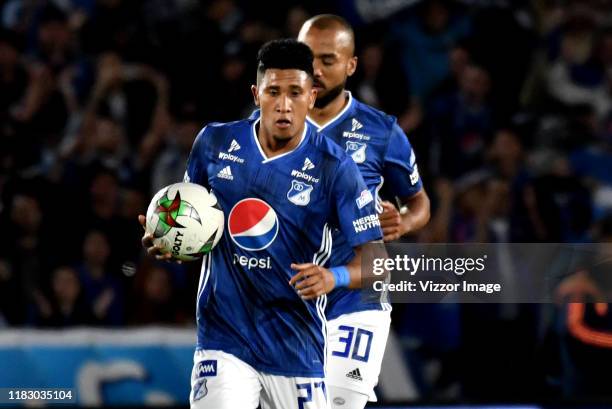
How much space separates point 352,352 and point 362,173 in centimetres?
90

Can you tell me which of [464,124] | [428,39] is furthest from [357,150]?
[428,39]

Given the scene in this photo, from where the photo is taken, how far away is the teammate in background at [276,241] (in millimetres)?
5055

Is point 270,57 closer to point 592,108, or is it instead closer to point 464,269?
point 464,269

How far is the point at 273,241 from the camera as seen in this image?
507 centimetres

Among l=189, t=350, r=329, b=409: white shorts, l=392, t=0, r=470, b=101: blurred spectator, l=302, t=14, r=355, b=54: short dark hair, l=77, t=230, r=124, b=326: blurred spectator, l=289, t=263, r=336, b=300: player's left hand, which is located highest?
l=392, t=0, r=470, b=101: blurred spectator

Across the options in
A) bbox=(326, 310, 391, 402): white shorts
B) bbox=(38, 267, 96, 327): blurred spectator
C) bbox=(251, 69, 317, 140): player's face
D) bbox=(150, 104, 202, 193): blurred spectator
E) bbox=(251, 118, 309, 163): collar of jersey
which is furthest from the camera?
bbox=(150, 104, 202, 193): blurred spectator

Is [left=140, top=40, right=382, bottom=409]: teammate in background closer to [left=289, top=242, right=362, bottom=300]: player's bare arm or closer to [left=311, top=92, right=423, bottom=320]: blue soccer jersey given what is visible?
[left=289, top=242, right=362, bottom=300]: player's bare arm

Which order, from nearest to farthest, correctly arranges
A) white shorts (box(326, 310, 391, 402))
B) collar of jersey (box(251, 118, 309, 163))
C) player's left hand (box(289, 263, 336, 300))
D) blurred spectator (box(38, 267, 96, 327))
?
player's left hand (box(289, 263, 336, 300)) < collar of jersey (box(251, 118, 309, 163)) < white shorts (box(326, 310, 391, 402)) < blurred spectator (box(38, 267, 96, 327))

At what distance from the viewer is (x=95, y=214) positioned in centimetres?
923

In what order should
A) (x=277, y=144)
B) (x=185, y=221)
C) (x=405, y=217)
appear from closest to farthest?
(x=185, y=221) → (x=277, y=144) → (x=405, y=217)

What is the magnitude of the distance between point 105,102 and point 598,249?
4362 mm

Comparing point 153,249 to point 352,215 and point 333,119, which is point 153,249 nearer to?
point 352,215

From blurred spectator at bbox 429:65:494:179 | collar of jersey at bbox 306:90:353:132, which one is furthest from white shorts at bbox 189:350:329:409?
blurred spectator at bbox 429:65:494:179

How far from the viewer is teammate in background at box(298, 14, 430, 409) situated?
19.9 feet
